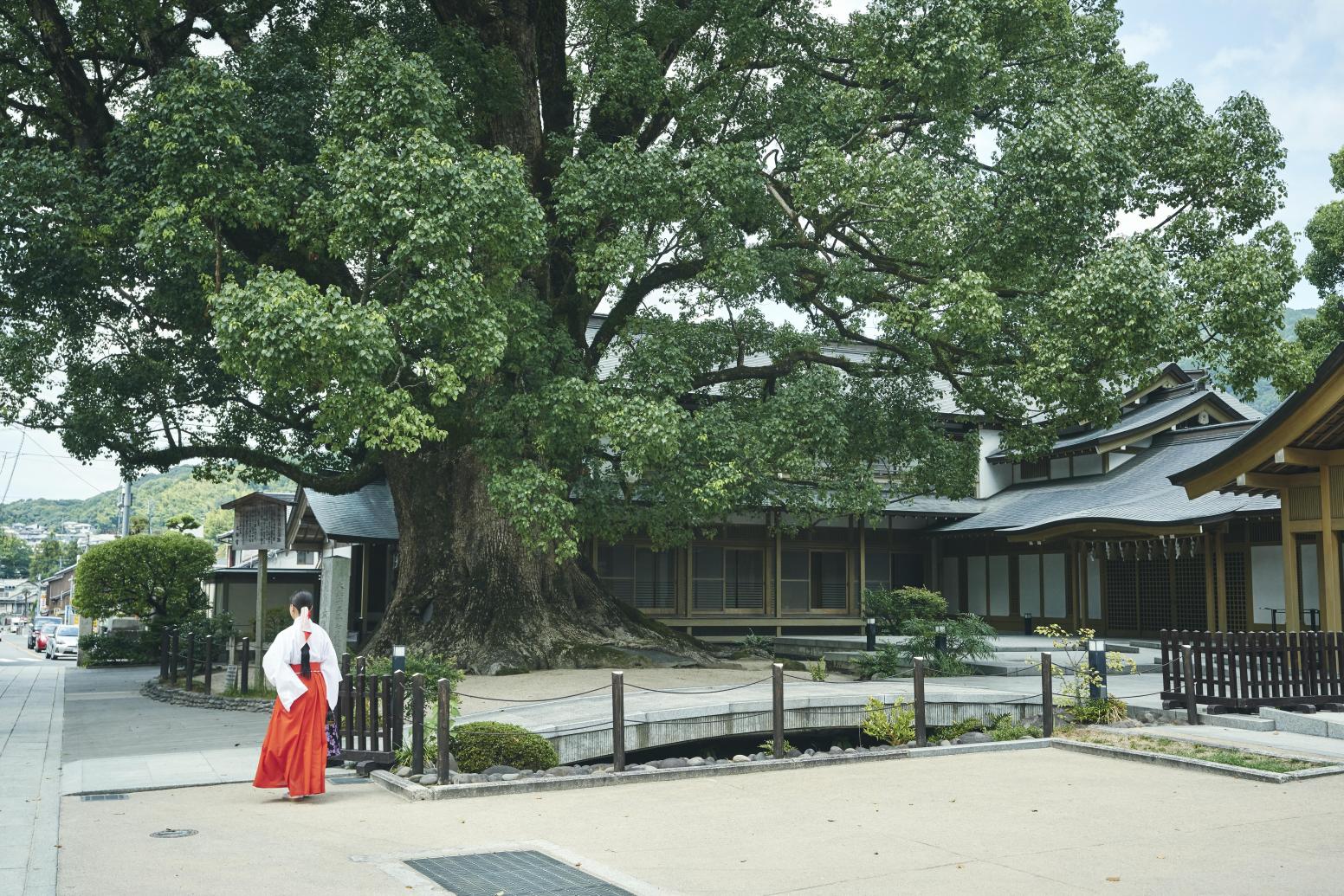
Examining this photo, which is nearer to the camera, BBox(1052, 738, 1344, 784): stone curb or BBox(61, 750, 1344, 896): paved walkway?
BBox(61, 750, 1344, 896): paved walkway

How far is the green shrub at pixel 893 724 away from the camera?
40.9 ft

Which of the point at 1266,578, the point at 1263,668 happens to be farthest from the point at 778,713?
the point at 1266,578

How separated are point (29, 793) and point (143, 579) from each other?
21848mm

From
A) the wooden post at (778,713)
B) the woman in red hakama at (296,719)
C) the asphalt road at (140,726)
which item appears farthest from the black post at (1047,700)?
the asphalt road at (140,726)

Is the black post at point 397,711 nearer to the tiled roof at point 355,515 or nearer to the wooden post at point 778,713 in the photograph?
the wooden post at point 778,713

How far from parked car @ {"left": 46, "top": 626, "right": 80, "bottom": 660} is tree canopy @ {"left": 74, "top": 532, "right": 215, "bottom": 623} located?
1878 cm

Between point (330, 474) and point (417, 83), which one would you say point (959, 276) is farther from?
point (330, 474)

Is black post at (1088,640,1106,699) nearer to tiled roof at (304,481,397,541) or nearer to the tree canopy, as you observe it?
tiled roof at (304,481,397,541)

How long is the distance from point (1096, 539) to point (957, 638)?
28.5ft

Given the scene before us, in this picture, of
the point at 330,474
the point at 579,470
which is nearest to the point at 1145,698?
the point at 579,470

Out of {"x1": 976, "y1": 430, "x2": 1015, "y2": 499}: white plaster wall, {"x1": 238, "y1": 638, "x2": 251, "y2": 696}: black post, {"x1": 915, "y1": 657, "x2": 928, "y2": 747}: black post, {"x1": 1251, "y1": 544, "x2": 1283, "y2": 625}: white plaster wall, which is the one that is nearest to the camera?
{"x1": 915, "y1": 657, "x2": 928, "y2": 747}: black post

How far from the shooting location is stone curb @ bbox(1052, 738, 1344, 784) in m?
9.61

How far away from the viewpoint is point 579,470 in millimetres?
19375

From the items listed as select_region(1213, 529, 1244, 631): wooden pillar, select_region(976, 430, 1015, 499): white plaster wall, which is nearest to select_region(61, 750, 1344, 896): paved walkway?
select_region(1213, 529, 1244, 631): wooden pillar
